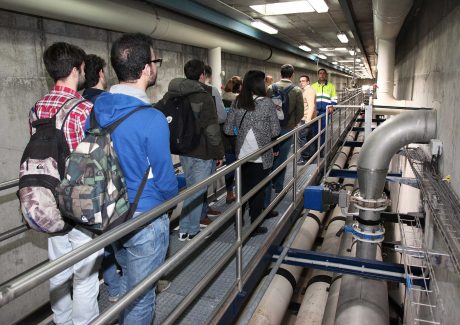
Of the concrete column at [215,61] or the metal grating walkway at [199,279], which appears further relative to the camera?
the concrete column at [215,61]

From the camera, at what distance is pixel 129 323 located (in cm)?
160

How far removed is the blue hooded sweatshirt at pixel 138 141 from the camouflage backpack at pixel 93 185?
82 mm

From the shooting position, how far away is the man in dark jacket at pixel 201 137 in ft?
8.82

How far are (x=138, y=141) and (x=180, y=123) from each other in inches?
46.2

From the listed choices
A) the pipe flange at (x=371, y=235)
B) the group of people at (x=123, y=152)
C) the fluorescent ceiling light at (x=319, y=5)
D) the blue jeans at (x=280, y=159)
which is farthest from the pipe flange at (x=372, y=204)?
the fluorescent ceiling light at (x=319, y=5)

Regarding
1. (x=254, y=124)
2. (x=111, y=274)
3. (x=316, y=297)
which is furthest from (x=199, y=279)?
(x=316, y=297)

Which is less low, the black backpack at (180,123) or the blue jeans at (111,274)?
the black backpack at (180,123)

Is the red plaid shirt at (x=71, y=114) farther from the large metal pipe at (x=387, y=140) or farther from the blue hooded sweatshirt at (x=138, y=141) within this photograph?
the large metal pipe at (x=387, y=140)

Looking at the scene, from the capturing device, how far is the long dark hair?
2965 millimetres

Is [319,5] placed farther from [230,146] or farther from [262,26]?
[230,146]

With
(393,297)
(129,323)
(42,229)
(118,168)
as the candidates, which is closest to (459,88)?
(118,168)

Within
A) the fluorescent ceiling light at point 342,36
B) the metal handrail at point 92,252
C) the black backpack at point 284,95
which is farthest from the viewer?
the fluorescent ceiling light at point 342,36

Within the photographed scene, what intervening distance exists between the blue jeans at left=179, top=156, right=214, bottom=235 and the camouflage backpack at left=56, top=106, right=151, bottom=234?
146 cm

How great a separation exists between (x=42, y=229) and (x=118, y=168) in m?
0.44
